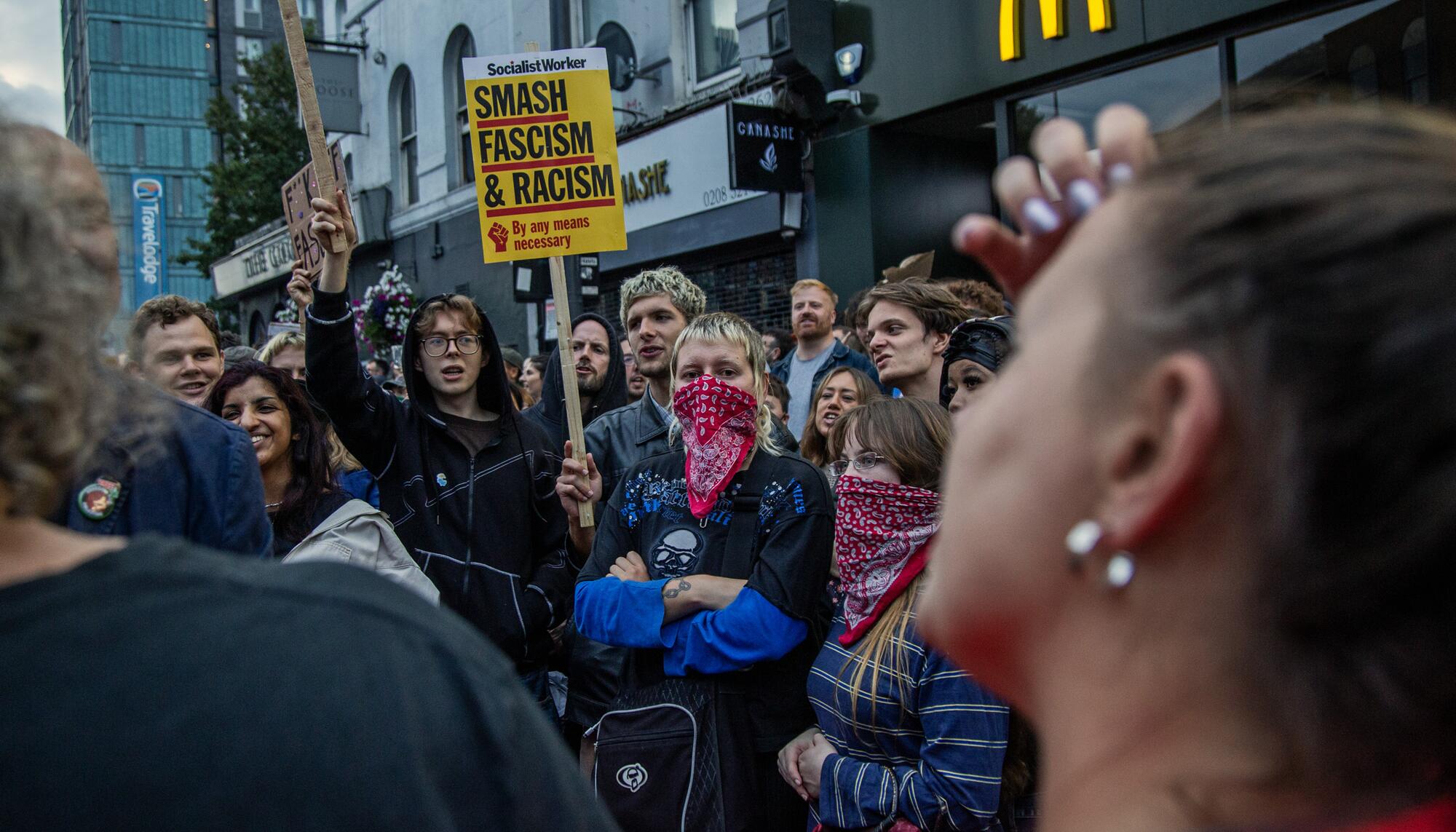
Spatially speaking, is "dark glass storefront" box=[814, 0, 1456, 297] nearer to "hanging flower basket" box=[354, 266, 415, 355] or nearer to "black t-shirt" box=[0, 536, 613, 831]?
"hanging flower basket" box=[354, 266, 415, 355]

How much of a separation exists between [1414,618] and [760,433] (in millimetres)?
2767

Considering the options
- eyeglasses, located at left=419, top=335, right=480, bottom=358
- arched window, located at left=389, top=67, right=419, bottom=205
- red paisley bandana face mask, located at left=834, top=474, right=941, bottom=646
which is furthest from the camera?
arched window, located at left=389, top=67, right=419, bottom=205

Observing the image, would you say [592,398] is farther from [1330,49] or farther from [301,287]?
[1330,49]

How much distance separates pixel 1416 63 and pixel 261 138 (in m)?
21.7

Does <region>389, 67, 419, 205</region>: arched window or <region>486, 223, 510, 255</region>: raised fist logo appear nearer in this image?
<region>486, 223, 510, 255</region>: raised fist logo

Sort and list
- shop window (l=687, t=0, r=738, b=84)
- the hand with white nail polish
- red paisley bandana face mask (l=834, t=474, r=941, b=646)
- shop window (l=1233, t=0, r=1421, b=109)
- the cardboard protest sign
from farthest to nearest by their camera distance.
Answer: shop window (l=687, t=0, r=738, b=84)
shop window (l=1233, t=0, r=1421, b=109)
the cardboard protest sign
red paisley bandana face mask (l=834, t=474, r=941, b=646)
the hand with white nail polish

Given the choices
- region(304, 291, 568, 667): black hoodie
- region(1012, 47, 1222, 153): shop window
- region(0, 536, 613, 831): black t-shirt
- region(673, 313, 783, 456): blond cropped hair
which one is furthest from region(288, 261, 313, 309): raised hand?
region(1012, 47, 1222, 153): shop window

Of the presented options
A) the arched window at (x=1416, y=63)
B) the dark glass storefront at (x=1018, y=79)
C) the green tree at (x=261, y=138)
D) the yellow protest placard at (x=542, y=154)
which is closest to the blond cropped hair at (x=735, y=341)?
the yellow protest placard at (x=542, y=154)

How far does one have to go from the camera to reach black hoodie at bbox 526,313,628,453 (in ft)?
17.7

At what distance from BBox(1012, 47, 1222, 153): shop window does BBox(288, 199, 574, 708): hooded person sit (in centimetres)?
491

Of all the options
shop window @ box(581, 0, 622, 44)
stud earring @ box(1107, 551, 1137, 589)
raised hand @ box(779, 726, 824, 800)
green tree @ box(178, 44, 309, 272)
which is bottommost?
raised hand @ box(779, 726, 824, 800)

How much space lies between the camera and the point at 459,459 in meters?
3.93

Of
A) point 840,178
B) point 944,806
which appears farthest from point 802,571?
point 840,178

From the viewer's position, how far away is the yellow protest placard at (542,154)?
456 cm
